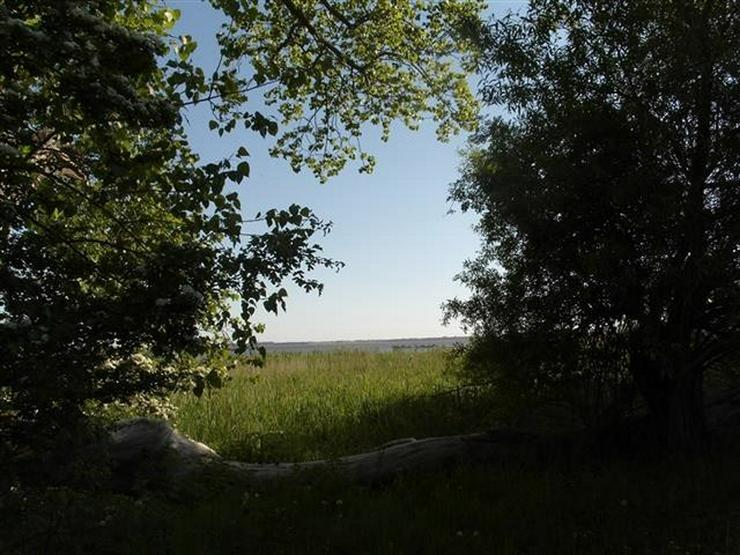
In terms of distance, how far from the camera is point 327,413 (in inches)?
531

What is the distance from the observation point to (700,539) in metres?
6.33

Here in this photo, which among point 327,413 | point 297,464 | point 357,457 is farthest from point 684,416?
point 327,413

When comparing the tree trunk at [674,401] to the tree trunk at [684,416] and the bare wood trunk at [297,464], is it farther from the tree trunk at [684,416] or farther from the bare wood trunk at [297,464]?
the bare wood trunk at [297,464]

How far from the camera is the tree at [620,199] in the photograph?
7.79m

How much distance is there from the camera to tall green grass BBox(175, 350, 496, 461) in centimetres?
1132

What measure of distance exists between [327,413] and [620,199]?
758cm

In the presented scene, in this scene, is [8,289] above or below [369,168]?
below

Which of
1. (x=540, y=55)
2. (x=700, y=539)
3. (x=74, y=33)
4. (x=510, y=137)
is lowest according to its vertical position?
(x=700, y=539)

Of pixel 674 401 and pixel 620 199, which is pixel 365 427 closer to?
pixel 674 401

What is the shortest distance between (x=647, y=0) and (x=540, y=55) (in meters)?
1.34

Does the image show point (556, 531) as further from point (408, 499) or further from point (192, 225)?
point (192, 225)

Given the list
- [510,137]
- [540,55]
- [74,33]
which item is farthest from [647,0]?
[74,33]

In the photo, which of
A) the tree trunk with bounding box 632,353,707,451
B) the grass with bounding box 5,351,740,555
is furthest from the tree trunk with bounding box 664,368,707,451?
the grass with bounding box 5,351,740,555

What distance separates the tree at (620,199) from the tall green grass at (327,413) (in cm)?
211
